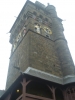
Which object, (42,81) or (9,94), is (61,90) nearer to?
(42,81)

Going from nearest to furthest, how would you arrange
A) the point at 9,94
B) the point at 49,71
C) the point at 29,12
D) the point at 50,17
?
1. the point at 9,94
2. the point at 49,71
3. the point at 29,12
4. the point at 50,17

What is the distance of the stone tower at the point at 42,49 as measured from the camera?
550 inches

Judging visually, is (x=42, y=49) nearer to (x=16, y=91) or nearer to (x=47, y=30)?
(x=47, y=30)

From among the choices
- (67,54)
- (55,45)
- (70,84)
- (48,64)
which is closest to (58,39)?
(55,45)

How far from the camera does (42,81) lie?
1155cm

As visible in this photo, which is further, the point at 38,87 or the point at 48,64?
the point at 48,64

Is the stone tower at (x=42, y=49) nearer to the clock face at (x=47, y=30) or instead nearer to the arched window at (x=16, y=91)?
the clock face at (x=47, y=30)

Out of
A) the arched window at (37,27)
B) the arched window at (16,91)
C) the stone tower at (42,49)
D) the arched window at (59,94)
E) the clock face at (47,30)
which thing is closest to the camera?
the arched window at (16,91)

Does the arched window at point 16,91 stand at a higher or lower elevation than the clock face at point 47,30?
lower

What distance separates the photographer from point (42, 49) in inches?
637

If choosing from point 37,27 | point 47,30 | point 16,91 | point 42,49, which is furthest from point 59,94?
point 47,30

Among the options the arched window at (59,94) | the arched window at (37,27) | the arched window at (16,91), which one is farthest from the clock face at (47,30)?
the arched window at (16,91)

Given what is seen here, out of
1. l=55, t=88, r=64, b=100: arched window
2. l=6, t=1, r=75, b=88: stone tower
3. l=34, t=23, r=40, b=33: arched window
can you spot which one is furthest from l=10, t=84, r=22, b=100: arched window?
l=34, t=23, r=40, b=33: arched window

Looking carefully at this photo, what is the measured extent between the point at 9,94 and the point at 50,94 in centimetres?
319
